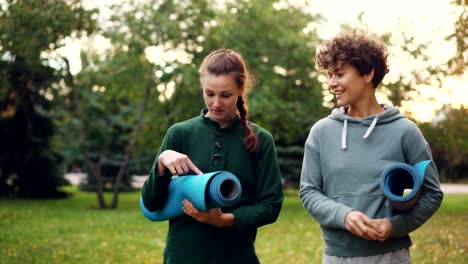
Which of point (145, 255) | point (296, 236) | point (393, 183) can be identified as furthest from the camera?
point (296, 236)

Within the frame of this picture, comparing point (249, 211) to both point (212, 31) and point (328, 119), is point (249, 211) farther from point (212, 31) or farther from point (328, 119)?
point (212, 31)

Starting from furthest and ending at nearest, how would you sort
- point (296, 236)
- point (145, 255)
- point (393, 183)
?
1. point (296, 236)
2. point (145, 255)
3. point (393, 183)

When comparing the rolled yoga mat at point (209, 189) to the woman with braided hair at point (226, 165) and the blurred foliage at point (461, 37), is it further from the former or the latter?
the blurred foliage at point (461, 37)

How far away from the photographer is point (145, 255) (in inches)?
361

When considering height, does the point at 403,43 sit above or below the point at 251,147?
above

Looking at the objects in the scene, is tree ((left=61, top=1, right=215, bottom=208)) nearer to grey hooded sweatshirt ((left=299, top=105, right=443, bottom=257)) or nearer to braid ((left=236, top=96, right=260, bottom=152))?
braid ((left=236, top=96, right=260, bottom=152))

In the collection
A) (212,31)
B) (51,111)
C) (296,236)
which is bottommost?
(296,236)

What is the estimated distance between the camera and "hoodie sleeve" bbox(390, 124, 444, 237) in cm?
252

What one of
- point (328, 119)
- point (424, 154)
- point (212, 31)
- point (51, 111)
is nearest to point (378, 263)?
point (424, 154)

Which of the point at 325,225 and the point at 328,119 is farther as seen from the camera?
the point at 328,119

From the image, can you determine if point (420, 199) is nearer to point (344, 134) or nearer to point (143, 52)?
point (344, 134)

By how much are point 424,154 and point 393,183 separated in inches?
10.5

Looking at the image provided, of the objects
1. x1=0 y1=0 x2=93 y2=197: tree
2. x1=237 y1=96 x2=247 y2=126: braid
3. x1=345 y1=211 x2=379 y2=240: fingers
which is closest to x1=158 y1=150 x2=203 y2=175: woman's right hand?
x1=237 y1=96 x2=247 y2=126: braid

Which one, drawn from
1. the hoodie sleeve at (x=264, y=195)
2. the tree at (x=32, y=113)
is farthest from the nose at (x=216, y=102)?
the tree at (x=32, y=113)
